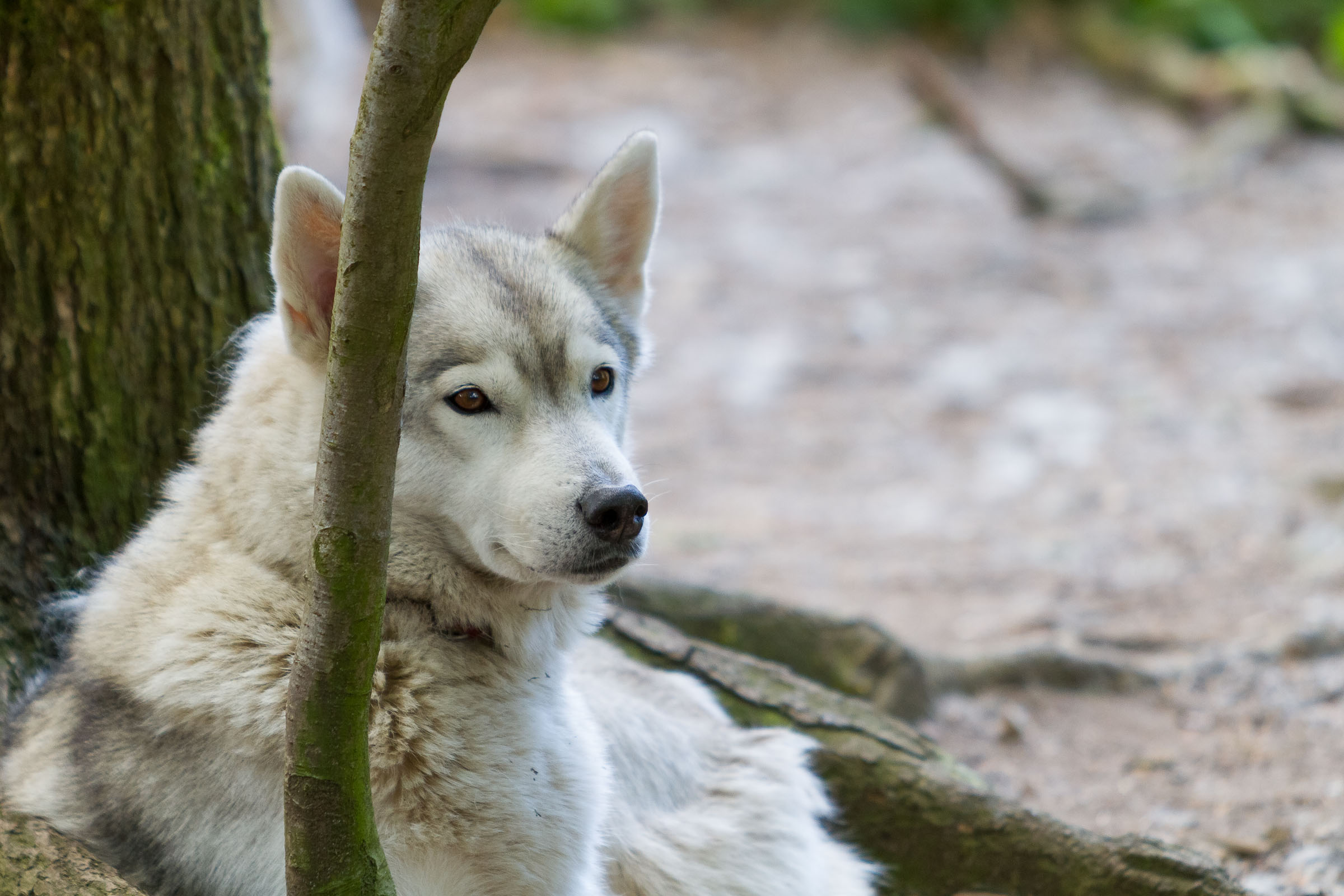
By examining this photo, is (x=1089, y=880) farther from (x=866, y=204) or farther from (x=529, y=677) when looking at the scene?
(x=866, y=204)

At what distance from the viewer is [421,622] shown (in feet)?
10.9

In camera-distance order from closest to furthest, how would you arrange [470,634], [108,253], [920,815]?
[470,634], [108,253], [920,815]

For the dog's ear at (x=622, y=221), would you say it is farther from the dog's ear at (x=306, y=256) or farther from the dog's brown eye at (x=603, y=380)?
the dog's ear at (x=306, y=256)

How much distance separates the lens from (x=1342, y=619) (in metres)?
6.36

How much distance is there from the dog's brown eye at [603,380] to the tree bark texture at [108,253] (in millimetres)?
1442

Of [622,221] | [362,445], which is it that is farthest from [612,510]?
[622,221]

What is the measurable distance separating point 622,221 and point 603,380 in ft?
2.33

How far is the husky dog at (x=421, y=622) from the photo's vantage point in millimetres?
3006

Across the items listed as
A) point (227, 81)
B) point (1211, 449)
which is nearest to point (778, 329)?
point (1211, 449)

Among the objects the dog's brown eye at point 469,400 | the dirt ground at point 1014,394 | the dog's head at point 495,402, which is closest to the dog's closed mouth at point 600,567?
the dog's head at point 495,402

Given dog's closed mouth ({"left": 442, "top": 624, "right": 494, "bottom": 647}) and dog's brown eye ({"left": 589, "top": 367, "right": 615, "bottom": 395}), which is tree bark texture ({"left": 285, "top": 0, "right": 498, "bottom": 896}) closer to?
dog's closed mouth ({"left": 442, "top": 624, "right": 494, "bottom": 647})

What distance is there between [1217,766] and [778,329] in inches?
295

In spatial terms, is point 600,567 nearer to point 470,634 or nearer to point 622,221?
point 470,634

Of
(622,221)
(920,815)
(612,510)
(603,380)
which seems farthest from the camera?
(920,815)
